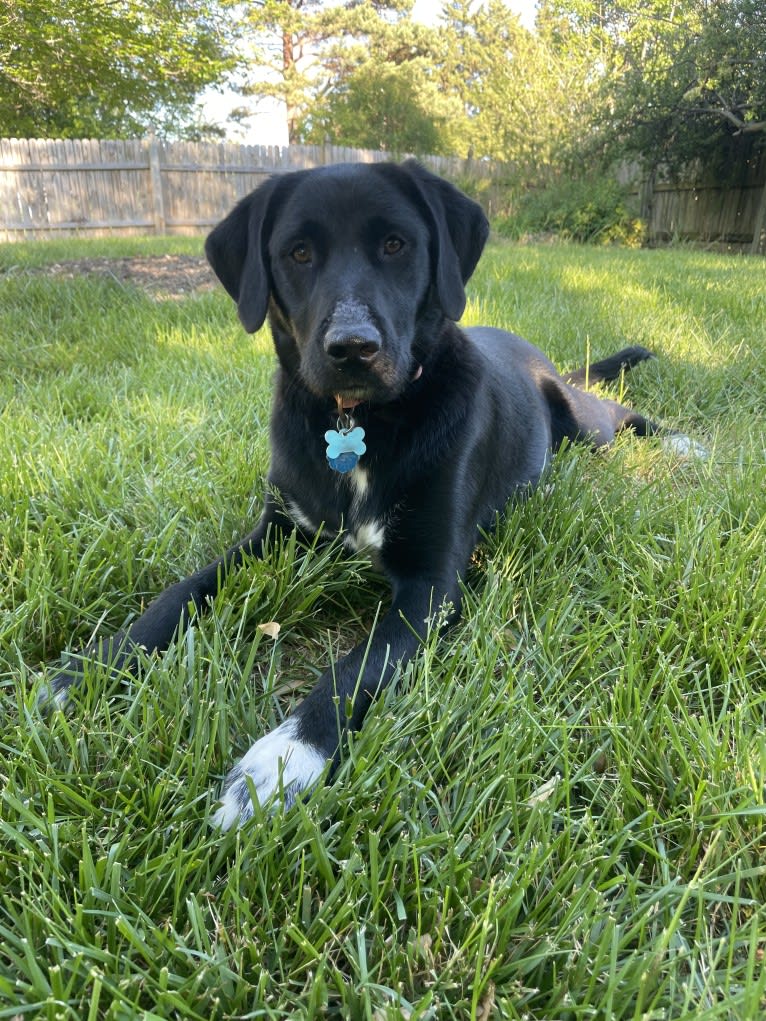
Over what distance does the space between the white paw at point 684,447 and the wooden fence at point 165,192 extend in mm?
13590

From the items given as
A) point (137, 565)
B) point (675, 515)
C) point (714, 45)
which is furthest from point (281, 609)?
point (714, 45)

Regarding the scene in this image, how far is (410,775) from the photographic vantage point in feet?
3.94

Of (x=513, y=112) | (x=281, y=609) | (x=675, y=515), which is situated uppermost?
(x=513, y=112)

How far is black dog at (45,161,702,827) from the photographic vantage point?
1.80 metres

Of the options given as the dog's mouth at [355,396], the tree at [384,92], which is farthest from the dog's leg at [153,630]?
the tree at [384,92]

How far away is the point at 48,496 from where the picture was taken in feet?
7.39

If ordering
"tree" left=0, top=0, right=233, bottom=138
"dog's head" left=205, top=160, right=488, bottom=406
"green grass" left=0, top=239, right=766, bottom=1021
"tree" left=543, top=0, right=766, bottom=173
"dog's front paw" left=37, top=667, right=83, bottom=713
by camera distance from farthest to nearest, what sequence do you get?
1. "tree" left=543, top=0, right=766, bottom=173
2. "tree" left=0, top=0, right=233, bottom=138
3. "dog's head" left=205, top=160, right=488, bottom=406
4. "dog's front paw" left=37, top=667, right=83, bottom=713
5. "green grass" left=0, top=239, right=766, bottom=1021

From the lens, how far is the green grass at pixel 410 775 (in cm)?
87

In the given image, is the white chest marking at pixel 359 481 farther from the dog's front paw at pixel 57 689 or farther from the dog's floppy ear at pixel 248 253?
the dog's front paw at pixel 57 689

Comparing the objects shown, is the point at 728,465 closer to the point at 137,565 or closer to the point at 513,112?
the point at 137,565

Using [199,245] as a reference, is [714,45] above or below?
above

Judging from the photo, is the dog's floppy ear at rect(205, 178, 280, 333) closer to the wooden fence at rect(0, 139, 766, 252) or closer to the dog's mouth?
the dog's mouth

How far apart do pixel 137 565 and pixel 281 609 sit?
1.55 feet

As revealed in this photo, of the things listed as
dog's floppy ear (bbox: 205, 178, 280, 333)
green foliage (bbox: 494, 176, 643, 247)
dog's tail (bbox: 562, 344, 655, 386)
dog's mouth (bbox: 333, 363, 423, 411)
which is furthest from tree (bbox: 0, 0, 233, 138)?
green foliage (bbox: 494, 176, 643, 247)
